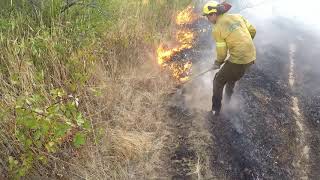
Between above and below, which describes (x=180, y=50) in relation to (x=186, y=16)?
below

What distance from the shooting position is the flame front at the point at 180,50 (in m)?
7.59

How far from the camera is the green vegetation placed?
4.11m

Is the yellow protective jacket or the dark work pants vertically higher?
the yellow protective jacket

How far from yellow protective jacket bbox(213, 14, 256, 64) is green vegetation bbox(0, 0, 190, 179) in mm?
1656

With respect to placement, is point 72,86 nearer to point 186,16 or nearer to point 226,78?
point 226,78

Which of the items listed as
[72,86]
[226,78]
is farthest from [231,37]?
[72,86]

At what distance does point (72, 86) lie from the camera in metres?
4.93

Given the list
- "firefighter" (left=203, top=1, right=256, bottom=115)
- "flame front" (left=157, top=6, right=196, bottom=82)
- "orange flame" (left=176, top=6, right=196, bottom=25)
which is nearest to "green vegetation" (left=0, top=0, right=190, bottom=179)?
"flame front" (left=157, top=6, right=196, bottom=82)

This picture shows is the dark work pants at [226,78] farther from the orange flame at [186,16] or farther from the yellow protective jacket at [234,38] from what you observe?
the orange flame at [186,16]

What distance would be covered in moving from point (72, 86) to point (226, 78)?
2.55 m

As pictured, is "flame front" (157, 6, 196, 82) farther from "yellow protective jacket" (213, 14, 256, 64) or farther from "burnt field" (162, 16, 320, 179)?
"yellow protective jacket" (213, 14, 256, 64)

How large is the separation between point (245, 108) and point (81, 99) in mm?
2963

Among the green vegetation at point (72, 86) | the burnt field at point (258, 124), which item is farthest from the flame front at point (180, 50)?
the green vegetation at point (72, 86)

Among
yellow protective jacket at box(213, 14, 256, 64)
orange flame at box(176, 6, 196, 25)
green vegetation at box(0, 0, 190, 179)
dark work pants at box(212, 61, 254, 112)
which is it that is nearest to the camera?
green vegetation at box(0, 0, 190, 179)
